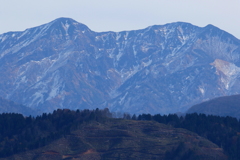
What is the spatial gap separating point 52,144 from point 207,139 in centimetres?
4801

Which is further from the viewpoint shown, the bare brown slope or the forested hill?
the forested hill

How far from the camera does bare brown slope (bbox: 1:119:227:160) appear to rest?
168 metres

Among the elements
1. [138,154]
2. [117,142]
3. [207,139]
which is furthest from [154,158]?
[207,139]

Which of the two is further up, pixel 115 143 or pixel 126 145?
pixel 115 143

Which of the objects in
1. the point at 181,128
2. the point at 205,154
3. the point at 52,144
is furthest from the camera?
the point at 181,128

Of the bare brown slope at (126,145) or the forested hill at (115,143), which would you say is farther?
the forested hill at (115,143)

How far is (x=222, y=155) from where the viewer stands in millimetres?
170750

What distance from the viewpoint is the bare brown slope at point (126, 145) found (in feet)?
550

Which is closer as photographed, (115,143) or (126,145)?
(126,145)

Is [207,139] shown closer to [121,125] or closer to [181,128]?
[181,128]

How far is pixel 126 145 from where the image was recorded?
176125 millimetres

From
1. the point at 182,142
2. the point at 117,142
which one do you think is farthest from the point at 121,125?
the point at 182,142

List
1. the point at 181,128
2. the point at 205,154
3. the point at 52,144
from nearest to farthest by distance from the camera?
the point at 205,154, the point at 52,144, the point at 181,128

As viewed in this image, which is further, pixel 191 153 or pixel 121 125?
pixel 121 125
